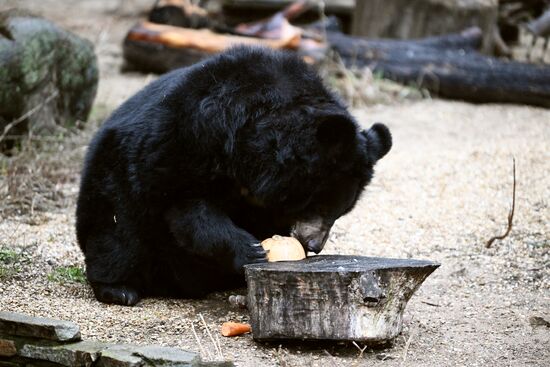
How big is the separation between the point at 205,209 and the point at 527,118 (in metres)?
5.63

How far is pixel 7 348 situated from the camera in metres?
3.42

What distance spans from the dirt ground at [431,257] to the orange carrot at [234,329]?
7 cm

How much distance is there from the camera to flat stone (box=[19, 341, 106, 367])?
129 inches

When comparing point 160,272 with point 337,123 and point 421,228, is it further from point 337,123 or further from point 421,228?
point 421,228

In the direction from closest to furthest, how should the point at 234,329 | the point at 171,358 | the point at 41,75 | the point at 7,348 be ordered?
the point at 171,358
the point at 7,348
the point at 234,329
the point at 41,75

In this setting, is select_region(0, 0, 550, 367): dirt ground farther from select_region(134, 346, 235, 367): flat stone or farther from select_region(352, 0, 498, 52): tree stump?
select_region(352, 0, 498, 52): tree stump

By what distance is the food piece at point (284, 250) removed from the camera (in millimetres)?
4027

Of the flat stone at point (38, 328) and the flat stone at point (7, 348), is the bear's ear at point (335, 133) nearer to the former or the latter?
the flat stone at point (38, 328)

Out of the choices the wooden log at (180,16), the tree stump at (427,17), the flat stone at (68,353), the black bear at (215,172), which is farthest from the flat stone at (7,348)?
the tree stump at (427,17)

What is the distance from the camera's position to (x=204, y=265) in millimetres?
4324

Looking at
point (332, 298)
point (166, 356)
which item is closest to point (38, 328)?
point (166, 356)

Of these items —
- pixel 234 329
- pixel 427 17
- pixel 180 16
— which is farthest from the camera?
pixel 427 17

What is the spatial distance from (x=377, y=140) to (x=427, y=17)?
22.3ft

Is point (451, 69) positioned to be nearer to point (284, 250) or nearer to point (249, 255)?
point (284, 250)
